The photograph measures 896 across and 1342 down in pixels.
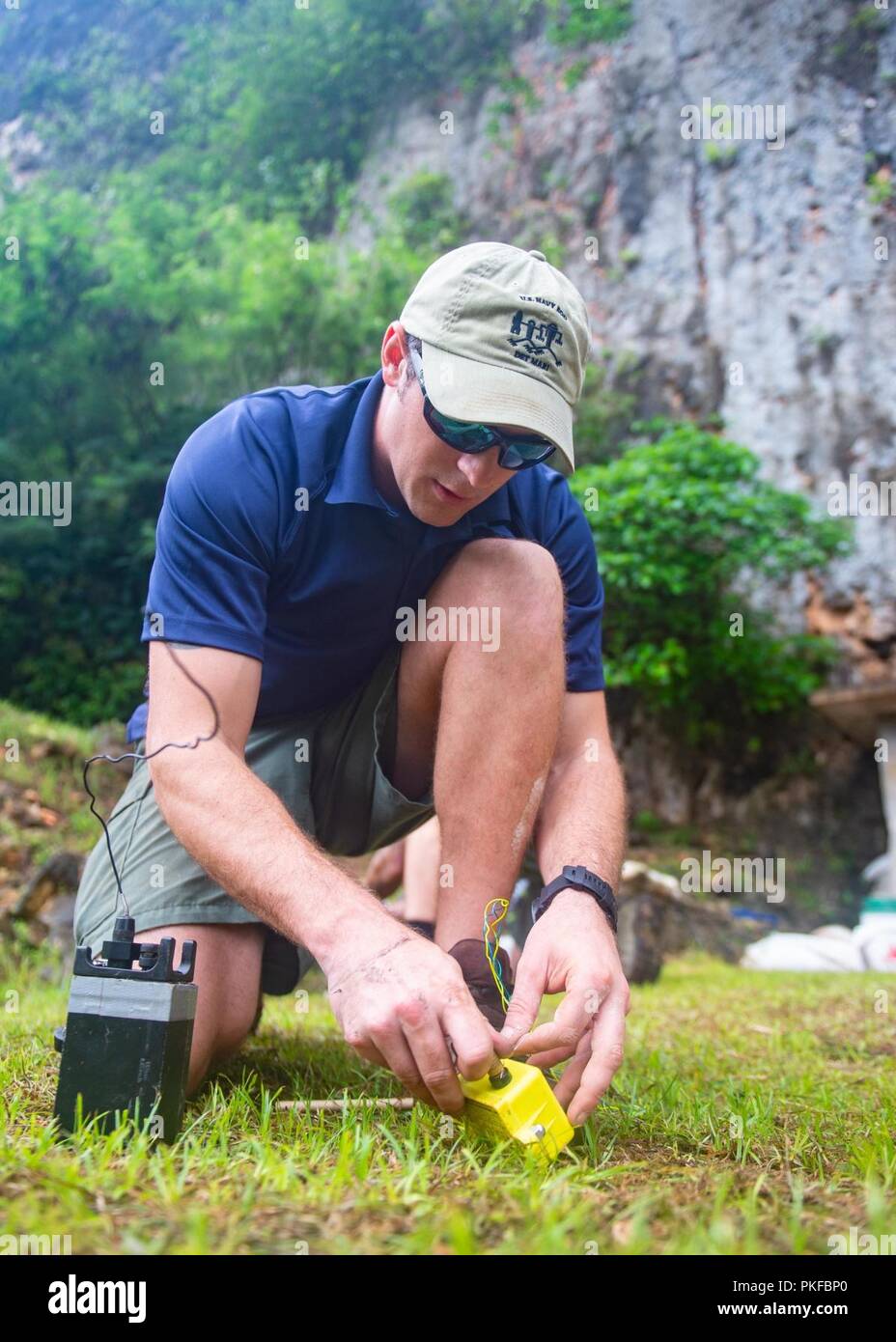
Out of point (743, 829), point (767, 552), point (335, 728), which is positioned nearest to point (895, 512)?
point (767, 552)

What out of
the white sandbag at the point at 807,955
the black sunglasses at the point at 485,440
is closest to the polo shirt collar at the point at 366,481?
the black sunglasses at the point at 485,440

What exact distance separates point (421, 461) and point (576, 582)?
1.62 feet

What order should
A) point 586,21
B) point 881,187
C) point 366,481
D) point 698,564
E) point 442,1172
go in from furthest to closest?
point 586,21, point 881,187, point 698,564, point 366,481, point 442,1172

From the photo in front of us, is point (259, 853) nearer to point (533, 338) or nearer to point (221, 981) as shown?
point (221, 981)

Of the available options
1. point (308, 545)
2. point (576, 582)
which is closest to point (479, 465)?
point (308, 545)

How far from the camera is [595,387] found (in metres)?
9.79

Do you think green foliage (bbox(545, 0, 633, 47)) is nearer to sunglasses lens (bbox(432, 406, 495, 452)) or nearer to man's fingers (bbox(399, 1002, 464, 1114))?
sunglasses lens (bbox(432, 406, 495, 452))

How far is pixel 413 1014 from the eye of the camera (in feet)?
3.57

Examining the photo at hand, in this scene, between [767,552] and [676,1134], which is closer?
[676,1134]

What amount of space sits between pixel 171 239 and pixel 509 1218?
1012cm

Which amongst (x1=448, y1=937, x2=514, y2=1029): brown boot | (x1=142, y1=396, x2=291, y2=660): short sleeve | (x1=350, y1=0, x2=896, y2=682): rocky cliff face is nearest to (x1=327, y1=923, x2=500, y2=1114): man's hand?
(x1=448, y1=937, x2=514, y2=1029): brown boot

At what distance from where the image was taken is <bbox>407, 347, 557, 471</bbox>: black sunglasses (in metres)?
1.52

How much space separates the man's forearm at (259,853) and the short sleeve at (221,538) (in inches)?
7.7
